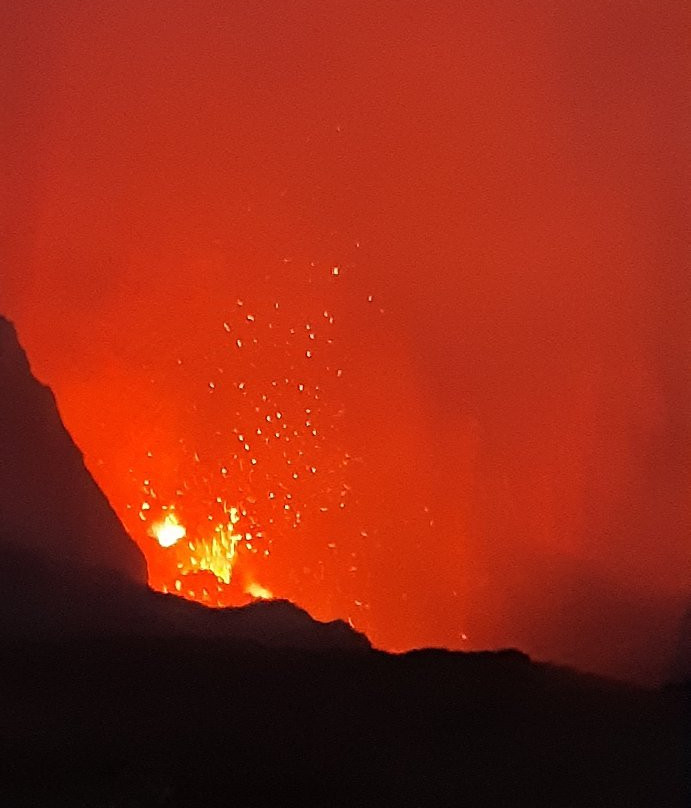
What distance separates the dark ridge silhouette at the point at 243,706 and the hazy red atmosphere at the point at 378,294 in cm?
4

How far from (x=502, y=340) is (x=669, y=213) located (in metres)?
0.21

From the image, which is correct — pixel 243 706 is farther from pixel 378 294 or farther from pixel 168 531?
pixel 378 294

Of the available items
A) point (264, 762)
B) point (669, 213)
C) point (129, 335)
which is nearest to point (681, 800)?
point (264, 762)

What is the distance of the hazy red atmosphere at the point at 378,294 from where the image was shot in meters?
0.96

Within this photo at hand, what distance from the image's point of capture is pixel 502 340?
0.99m

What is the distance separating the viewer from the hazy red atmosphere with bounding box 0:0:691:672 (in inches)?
37.6

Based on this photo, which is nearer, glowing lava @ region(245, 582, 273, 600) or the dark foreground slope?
the dark foreground slope

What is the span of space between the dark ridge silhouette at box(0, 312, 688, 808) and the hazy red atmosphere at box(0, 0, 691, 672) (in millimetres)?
36

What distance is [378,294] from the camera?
39.2 inches

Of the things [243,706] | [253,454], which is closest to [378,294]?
[253,454]

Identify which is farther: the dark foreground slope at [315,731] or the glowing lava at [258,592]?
the glowing lava at [258,592]

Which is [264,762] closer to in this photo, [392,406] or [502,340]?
[392,406]

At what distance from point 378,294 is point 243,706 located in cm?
42

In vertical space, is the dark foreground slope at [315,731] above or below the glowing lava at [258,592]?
below
